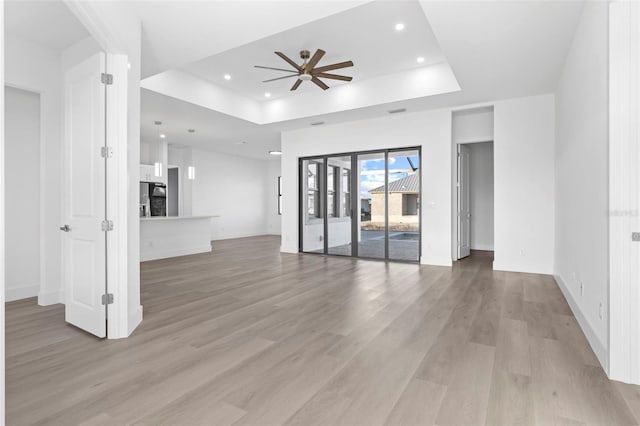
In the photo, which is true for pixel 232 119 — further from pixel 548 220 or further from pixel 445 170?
pixel 548 220

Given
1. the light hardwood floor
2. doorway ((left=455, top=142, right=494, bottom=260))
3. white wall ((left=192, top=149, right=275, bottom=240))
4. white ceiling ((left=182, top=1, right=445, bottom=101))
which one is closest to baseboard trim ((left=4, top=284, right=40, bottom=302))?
the light hardwood floor

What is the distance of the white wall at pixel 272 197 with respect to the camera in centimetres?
1280

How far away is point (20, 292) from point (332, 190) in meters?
5.46

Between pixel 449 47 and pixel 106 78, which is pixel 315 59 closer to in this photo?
pixel 449 47

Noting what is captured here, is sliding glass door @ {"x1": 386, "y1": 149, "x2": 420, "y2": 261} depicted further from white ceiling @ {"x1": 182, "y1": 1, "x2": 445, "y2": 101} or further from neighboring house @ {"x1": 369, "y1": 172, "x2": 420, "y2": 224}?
white ceiling @ {"x1": 182, "y1": 1, "x2": 445, "y2": 101}

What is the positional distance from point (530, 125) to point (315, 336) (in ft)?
16.3

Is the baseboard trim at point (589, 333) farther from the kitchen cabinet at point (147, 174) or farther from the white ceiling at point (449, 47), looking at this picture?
the kitchen cabinet at point (147, 174)

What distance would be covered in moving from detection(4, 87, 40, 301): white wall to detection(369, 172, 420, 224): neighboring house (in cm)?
547

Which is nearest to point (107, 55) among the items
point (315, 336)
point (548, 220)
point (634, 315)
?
point (315, 336)

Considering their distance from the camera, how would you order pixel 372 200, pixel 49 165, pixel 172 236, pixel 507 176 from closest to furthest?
1. pixel 49 165
2. pixel 507 176
3. pixel 372 200
4. pixel 172 236

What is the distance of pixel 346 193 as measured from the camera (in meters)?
7.42

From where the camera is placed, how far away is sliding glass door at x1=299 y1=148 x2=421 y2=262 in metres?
6.79

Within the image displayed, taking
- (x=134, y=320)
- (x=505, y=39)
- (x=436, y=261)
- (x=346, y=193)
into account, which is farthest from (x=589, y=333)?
(x=346, y=193)

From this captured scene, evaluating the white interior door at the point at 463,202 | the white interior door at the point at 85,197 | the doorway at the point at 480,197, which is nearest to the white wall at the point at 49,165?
the white interior door at the point at 85,197
